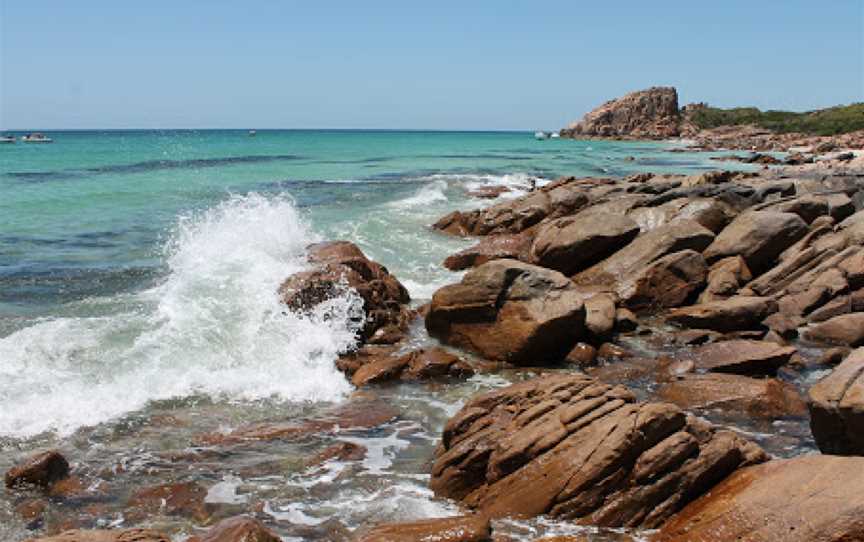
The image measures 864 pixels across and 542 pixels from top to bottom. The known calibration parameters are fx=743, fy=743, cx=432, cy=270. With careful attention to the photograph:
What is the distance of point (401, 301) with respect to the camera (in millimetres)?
17172

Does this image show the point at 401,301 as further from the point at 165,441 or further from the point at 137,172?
the point at 137,172

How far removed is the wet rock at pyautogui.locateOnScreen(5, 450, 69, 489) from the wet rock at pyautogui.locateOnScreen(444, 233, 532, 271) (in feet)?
44.9

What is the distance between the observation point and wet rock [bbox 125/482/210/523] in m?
8.40

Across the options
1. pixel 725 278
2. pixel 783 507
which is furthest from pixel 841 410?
pixel 725 278

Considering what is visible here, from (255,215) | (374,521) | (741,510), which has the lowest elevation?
(374,521)

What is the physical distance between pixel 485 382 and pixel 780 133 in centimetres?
10356

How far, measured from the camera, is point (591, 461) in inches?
316

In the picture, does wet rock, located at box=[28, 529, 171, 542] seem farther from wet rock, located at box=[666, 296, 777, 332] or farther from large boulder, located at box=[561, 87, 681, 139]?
large boulder, located at box=[561, 87, 681, 139]

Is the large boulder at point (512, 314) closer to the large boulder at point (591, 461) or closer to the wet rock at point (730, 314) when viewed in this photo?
the wet rock at point (730, 314)

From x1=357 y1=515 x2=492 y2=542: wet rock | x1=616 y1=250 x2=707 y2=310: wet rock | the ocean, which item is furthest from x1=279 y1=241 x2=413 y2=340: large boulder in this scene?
x1=357 y1=515 x2=492 y2=542: wet rock

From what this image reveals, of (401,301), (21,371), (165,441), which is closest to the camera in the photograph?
(165,441)

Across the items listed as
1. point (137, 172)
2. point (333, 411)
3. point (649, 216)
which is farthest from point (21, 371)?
point (137, 172)

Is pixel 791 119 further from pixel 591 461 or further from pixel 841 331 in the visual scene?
pixel 591 461

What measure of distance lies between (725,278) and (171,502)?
13.0 metres
